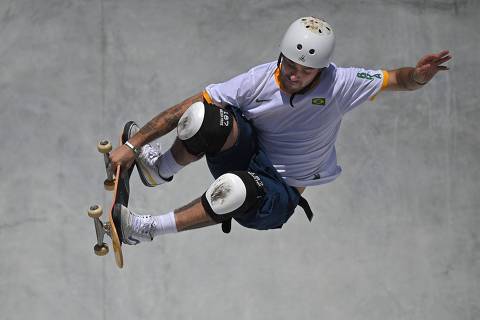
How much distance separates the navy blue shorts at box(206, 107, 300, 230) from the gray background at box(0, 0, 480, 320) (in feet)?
6.38

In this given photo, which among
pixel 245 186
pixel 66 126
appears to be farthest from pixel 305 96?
pixel 66 126

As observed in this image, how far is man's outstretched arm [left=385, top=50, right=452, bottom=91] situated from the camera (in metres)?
5.28

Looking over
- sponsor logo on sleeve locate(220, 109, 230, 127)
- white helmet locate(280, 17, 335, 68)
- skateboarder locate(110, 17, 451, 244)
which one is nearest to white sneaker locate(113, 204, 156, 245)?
skateboarder locate(110, 17, 451, 244)

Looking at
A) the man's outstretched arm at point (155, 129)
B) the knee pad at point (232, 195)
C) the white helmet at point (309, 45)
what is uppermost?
the white helmet at point (309, 45)

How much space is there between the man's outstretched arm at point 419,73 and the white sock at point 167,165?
1422 millimetres

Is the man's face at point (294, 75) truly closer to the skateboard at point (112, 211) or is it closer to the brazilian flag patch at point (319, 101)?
the brazilian flag patch at point (319, 101)

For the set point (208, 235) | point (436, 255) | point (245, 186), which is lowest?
point (436, 255)

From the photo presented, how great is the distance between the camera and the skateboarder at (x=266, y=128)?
17.4 ft

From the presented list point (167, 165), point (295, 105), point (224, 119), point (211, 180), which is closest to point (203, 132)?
point (224, 119)

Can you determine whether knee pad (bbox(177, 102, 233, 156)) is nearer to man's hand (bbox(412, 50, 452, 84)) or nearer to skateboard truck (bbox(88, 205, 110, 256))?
skateboard truck (bbox(88, 205, 110, 256))

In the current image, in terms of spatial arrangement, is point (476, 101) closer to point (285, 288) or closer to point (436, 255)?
point (436, 255)

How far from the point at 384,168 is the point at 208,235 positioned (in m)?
1.70

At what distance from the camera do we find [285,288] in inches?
297

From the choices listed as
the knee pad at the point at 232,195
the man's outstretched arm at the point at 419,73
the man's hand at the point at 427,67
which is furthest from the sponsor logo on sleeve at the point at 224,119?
the man's hand at the point at 427,67
